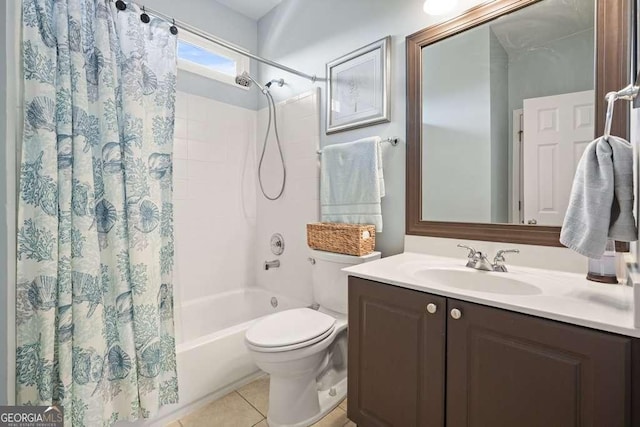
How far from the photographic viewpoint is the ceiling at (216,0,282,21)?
7.54ft

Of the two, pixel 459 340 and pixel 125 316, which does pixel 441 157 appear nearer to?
pixel 459 340

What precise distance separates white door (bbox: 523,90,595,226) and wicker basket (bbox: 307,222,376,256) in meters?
0.73

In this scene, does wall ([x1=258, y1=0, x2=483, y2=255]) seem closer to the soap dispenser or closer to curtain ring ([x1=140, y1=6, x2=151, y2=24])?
the soap dispenser


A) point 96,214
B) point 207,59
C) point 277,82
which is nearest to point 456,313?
point 96,214

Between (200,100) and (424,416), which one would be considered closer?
(424,416)

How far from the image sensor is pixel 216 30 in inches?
90.7

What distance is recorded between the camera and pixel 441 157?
59.1 inches

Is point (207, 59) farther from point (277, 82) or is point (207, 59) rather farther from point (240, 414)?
point (240, 414)

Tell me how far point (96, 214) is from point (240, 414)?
4.01ft

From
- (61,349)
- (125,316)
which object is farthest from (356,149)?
(61,349)

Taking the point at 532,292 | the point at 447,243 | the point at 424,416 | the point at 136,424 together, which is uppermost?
the point at 447,243

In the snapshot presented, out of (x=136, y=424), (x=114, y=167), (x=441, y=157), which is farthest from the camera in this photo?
(x=441, y=157)

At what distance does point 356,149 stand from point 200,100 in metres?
1.33

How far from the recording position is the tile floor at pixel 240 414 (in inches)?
57.2
